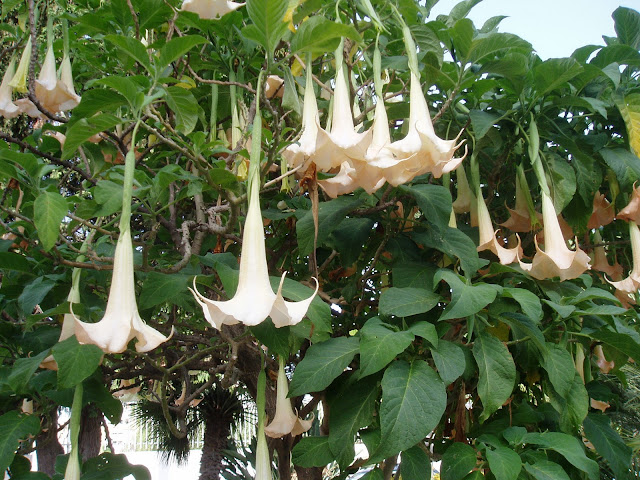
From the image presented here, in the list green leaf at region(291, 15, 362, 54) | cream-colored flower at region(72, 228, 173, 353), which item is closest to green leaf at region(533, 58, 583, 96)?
green leaf at region(291, 15, 362, 54)

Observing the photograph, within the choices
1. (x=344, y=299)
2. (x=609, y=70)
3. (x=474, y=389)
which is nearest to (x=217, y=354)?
(x=344, y=299)

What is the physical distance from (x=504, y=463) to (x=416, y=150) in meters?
0.54

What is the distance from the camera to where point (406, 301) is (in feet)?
3.30

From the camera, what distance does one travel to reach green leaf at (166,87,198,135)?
986 millimetres

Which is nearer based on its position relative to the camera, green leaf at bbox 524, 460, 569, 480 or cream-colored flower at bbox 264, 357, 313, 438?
green leaf at bbox 524, 460, 569, 480

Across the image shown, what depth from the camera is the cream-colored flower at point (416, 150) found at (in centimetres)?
81

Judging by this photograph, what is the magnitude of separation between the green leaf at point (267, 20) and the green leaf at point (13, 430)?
82cm

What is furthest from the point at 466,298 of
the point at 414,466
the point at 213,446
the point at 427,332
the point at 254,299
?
the point at 213,446

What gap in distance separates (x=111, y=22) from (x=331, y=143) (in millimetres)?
794

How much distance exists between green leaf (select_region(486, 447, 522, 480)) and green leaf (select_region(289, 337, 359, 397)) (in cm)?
29

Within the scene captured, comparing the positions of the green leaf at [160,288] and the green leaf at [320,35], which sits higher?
the green leaf at [320,35]

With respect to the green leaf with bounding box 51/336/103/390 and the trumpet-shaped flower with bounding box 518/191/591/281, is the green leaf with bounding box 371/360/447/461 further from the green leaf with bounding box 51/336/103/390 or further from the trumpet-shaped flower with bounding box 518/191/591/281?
the green leaf with bounding box 51/336/103/390

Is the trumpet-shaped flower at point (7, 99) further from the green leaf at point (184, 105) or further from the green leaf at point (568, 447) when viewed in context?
the green leaf at point (568, 447)

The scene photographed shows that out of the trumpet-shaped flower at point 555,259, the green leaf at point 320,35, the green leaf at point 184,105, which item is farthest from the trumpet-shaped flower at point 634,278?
the green leaf at point 184,105
